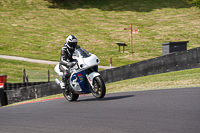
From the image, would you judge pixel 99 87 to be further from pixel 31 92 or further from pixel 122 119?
pixel 31 92

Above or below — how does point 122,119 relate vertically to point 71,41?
below

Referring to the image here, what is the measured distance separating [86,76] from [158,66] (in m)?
8.04

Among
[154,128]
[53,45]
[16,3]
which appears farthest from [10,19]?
[154,128]

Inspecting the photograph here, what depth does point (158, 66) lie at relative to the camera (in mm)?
15945

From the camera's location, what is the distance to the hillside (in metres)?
40.1

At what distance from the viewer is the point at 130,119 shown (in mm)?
5844

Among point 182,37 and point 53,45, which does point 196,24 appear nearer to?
point 182,37

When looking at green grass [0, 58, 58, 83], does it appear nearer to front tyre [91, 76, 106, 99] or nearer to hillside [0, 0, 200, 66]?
hillside [0, 0, 200, 66]

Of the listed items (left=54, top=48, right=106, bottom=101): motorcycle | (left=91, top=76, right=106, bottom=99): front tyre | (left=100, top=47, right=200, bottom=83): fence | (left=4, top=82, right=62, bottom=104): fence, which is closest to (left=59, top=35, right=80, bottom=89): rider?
(left=54, top=48, right=106, bottom=101): motorcycle

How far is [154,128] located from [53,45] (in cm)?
3875

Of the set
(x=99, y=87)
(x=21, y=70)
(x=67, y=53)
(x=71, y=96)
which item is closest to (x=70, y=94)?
(x=71, y=96)

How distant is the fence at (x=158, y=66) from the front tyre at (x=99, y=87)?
302 inches

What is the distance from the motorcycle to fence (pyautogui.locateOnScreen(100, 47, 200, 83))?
23.2 ft

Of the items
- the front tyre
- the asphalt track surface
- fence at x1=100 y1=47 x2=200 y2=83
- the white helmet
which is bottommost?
the asphalt track surface
